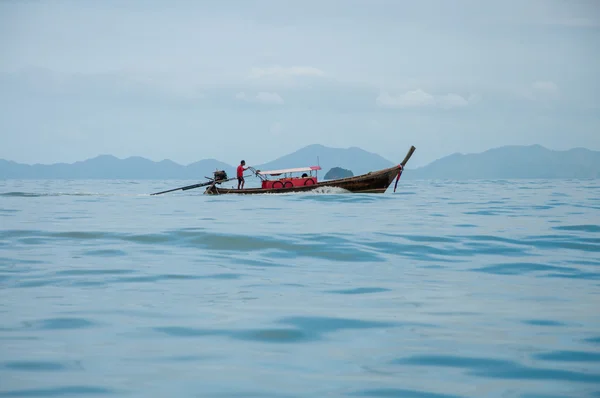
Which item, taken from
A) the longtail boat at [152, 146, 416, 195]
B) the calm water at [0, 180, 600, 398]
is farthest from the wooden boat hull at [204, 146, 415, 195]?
the calm water at [0, 180, 600, 398]

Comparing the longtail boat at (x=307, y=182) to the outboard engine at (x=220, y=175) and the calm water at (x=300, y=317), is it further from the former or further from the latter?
the calm water at (x=300, y=317)

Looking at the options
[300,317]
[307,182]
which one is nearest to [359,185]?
[307,182]

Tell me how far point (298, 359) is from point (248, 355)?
54 cm

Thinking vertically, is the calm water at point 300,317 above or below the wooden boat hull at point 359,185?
below

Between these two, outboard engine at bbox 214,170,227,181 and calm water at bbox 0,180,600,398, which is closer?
calm water at bbox 0,180,600,398

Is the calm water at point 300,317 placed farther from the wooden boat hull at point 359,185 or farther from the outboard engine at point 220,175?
the outboard engine at point 220,175

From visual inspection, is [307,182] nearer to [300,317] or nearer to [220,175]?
[220,175]

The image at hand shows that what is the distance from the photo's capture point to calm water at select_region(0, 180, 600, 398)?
648 centimetres

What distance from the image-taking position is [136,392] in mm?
6125

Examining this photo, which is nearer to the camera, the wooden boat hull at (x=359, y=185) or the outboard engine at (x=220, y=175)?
the wooden boat hull at (x=359, y=185)

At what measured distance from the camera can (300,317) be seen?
9172 millimetres

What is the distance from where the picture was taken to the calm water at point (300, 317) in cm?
648

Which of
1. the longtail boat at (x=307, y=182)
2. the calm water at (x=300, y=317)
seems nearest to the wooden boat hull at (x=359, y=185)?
the longtail boat at (x=307, y=182)

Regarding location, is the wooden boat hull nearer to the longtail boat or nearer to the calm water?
the longtail boat
